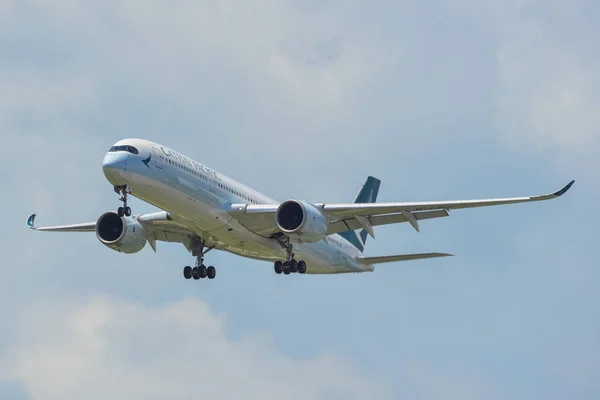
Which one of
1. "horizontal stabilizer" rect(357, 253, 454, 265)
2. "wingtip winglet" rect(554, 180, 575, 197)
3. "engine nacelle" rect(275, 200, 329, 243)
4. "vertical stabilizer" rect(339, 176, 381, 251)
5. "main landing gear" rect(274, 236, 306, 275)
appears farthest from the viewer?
"vertical stabilizer" rect(339, 176, 381, 251)

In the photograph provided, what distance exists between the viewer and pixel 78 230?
2643 inches

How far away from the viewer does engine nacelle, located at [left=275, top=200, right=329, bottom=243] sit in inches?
2229

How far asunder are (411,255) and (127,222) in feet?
48.1

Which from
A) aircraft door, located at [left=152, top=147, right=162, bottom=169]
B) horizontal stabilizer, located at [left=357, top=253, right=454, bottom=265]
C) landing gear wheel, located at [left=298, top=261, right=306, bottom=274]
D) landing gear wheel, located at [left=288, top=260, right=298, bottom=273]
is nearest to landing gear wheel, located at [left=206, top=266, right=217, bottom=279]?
landing gear wheel, located at [left=288, top=260, right=298, bottom=273]

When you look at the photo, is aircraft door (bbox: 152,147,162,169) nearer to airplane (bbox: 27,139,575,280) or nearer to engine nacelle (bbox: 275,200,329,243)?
airplane (bbox: 27,139,575,280)

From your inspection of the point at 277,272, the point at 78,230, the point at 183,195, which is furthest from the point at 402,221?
the point at 78,230

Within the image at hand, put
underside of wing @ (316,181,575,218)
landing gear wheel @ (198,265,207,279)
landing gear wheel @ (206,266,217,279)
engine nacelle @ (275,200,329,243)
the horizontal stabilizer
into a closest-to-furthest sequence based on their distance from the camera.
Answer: underside of wing @ (316,181,575,218), engine nacelle @ (275,200,329,243), the horizontal stabilizer, landing gear wheel @ (198,265,207,279), landing gear wheel @ (206,266,217,279)

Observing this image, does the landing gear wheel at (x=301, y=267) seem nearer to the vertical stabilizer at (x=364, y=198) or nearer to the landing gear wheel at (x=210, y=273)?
the landing gear wheel at (x=210, y=273)

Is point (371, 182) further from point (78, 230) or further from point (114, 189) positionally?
point (114, 189)

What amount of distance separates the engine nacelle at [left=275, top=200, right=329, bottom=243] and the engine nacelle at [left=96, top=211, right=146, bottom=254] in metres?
9.07

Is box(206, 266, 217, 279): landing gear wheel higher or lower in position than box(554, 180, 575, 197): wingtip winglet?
lower

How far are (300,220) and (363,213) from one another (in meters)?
3.11

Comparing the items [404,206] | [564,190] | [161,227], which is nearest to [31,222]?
[161,227]

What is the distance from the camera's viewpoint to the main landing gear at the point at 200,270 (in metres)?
62.6
